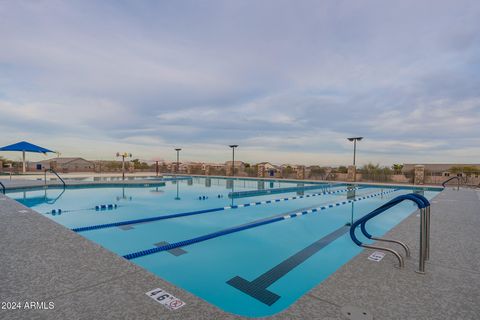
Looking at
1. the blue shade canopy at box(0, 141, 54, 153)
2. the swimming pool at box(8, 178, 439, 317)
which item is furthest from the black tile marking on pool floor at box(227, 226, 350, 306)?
the blue shade canopy at box(0, 141, 54, 153)

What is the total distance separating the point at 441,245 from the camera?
3.19 metres

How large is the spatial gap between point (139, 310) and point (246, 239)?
368cm

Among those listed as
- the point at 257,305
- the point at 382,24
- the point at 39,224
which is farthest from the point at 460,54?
the point at 39,224

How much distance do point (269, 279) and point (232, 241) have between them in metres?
1.75

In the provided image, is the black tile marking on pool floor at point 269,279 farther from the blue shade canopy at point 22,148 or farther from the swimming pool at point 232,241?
the blue shade canopy at point 22,148

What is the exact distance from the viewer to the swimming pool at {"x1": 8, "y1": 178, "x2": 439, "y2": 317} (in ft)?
9.91

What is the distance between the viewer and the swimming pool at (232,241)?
302 cm

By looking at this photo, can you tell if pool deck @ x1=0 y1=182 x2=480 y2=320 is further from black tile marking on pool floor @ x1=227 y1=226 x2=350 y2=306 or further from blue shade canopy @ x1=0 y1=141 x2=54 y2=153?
blue shade canopy @ x1=0 y1=141 x2=54 y2=153

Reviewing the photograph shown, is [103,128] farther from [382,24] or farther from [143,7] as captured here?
[382,24]

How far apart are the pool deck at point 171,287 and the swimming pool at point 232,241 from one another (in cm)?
97

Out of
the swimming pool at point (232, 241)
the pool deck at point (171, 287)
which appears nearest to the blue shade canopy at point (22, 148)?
the swimming pool at point (232, 241)

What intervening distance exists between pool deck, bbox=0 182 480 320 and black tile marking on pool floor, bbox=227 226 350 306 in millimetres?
976

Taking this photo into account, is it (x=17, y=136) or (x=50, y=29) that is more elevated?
(x=50, y=29)

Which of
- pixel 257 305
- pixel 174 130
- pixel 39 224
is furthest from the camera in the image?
pixel 174 130
